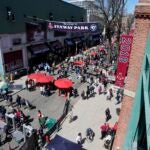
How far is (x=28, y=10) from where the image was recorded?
104ft

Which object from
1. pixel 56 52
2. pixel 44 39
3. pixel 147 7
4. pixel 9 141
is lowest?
pixel 9 141

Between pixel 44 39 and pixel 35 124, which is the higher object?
pixel 44 39

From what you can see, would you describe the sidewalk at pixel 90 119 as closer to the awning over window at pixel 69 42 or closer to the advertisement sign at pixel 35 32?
the advertisement sign at pixel 35 32

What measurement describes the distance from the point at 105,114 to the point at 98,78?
10.3m

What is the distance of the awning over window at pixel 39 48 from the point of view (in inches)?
1333

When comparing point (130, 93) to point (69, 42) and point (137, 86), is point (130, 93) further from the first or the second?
point (69, 42)

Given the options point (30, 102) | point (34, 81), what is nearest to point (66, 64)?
point (34, 81)

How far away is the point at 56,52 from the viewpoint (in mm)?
41062

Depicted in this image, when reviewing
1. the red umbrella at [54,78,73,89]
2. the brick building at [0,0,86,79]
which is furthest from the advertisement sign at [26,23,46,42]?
the red umbrella at [54,78,73,89]

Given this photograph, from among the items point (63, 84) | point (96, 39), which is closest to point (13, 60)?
point (63, 84)

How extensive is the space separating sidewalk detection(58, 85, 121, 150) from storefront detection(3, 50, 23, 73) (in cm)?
1122

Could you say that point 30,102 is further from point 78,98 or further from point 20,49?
point 20,49

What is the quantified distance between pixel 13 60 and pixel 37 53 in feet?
17.9

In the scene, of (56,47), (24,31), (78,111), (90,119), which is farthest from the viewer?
(56,47)
